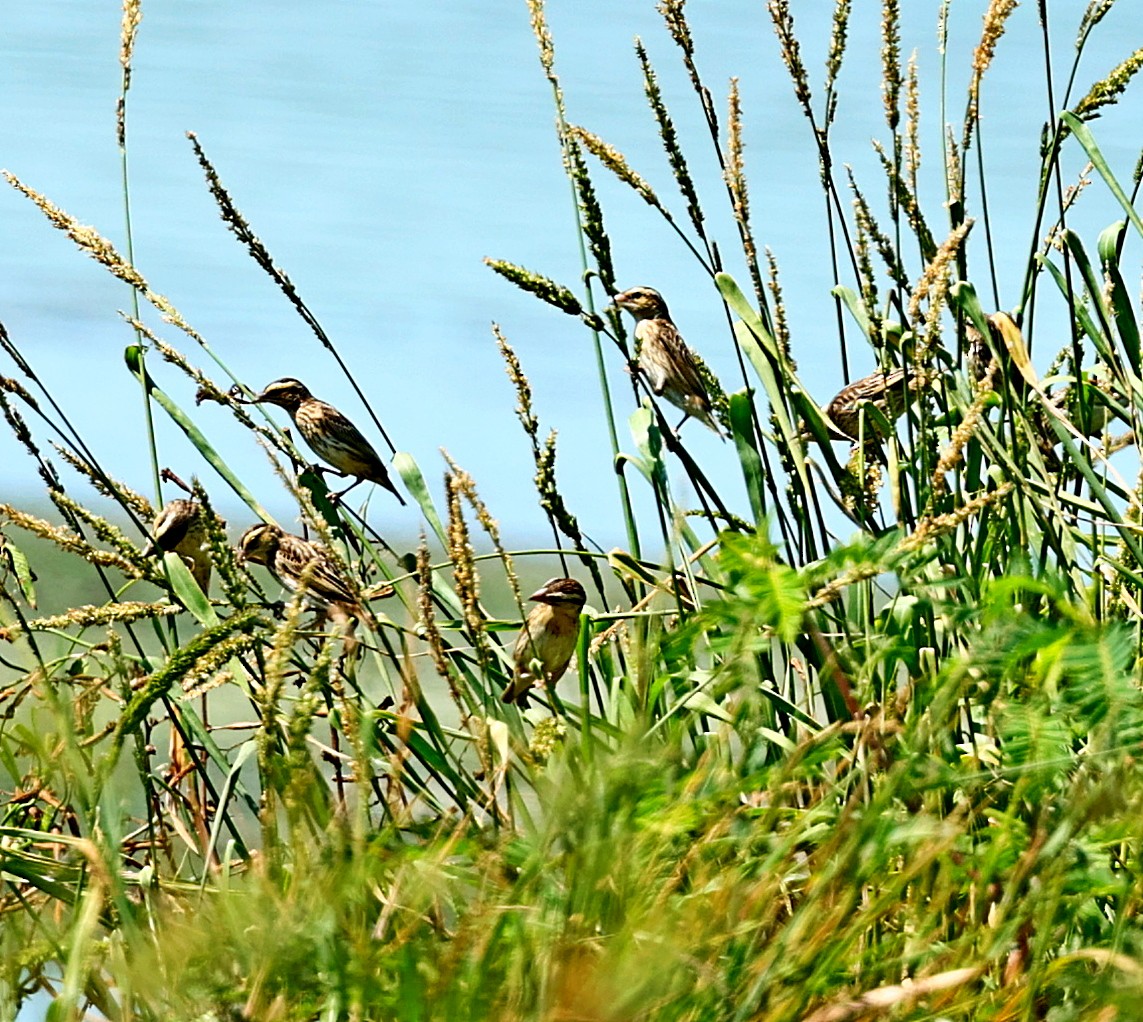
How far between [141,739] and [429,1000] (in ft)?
1.81

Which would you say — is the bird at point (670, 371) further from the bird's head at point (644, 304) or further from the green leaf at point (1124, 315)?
the green leaf at point (1124, 315)

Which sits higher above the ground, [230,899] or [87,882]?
[230,899]

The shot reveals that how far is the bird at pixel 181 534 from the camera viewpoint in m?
2.37

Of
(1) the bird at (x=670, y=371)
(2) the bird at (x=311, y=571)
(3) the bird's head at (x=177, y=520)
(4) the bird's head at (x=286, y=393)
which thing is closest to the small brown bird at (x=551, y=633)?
(2) the bird at (x=311, y=571)

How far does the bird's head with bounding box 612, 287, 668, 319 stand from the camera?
5188 millimetres

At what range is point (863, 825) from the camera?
1149mm

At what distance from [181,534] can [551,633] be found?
1.01 meters

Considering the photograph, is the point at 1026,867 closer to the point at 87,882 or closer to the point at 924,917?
the point at 924,917

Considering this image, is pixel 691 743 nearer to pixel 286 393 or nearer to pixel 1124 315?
pixel 1124 315

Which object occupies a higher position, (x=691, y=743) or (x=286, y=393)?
Answer: (x=286, y=393)

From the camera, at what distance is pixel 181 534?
381 centimetres

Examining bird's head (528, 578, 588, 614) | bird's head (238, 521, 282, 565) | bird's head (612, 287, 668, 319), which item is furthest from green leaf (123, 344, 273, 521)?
bird's head (612, 287, 668, 319)

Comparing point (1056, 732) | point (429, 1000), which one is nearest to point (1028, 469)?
point (1056, 732)

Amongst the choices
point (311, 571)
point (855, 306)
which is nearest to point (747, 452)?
point (855, 306)
